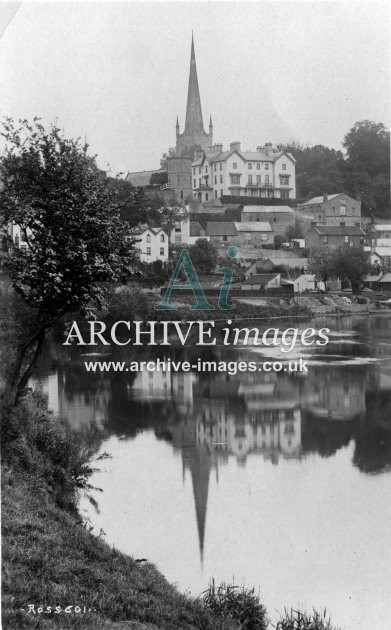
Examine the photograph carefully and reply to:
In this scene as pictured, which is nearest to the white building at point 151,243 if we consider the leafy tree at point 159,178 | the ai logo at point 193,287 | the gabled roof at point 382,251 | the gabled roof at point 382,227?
the ai logo at point 193,287

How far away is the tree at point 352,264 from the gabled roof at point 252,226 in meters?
0.71

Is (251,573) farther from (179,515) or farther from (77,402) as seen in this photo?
(77,402)

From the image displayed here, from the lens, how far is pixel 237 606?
4441 mm

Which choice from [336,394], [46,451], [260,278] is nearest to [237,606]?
[46,451]

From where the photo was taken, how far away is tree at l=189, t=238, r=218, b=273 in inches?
227

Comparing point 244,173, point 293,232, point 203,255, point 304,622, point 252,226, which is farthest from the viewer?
point 244,173

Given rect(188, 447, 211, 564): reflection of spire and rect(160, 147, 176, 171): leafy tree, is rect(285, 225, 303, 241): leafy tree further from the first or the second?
rect(188, 447, 211, 564): reflection of spire

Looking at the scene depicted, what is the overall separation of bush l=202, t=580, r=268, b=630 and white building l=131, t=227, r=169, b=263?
2629mm

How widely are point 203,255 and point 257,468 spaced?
1855 mm

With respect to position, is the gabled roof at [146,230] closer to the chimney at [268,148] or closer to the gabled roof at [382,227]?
the chimney at [268,148]

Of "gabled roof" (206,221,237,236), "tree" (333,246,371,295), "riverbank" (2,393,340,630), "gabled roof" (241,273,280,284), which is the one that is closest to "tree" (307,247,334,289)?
"tree" (333,246,371,295)

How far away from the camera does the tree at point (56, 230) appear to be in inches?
199

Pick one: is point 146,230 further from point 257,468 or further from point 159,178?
point 257,468

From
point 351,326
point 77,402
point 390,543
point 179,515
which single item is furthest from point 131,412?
point 390,543
